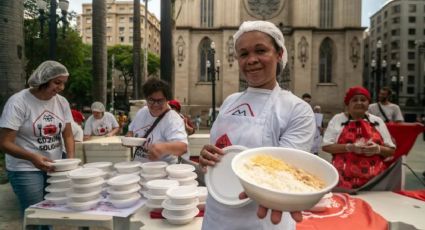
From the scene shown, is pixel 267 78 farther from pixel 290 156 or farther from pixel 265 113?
pixel 290 156

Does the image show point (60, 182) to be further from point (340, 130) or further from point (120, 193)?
point (340, 130)

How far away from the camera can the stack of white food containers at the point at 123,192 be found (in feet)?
9.20

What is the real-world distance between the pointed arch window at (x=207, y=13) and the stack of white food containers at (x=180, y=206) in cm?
3238

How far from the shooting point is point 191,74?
33344 millimetres

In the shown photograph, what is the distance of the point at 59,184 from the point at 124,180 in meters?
0.62

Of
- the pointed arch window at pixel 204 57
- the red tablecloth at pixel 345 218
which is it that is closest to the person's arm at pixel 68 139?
the red tablecloth at pixel 345 218

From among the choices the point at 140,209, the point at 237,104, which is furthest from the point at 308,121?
the point at 140,209

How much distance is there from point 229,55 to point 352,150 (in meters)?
29.2

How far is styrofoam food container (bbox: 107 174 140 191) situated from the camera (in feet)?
9.20

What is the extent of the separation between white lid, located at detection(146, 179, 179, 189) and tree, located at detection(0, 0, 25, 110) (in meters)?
5.83

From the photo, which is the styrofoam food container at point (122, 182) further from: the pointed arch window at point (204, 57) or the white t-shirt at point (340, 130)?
the pointed arch window at point (204, 57)

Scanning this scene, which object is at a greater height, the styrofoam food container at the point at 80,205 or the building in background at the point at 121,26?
the building in background at the point at 121,26

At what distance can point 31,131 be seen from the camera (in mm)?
3352

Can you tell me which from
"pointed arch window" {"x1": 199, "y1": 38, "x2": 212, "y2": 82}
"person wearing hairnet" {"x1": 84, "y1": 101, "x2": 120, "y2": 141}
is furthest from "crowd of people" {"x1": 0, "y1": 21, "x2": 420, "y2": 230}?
"pointed arch window" {"x1": 199, "y1": 38, "x2": 212, "y2": 82}
